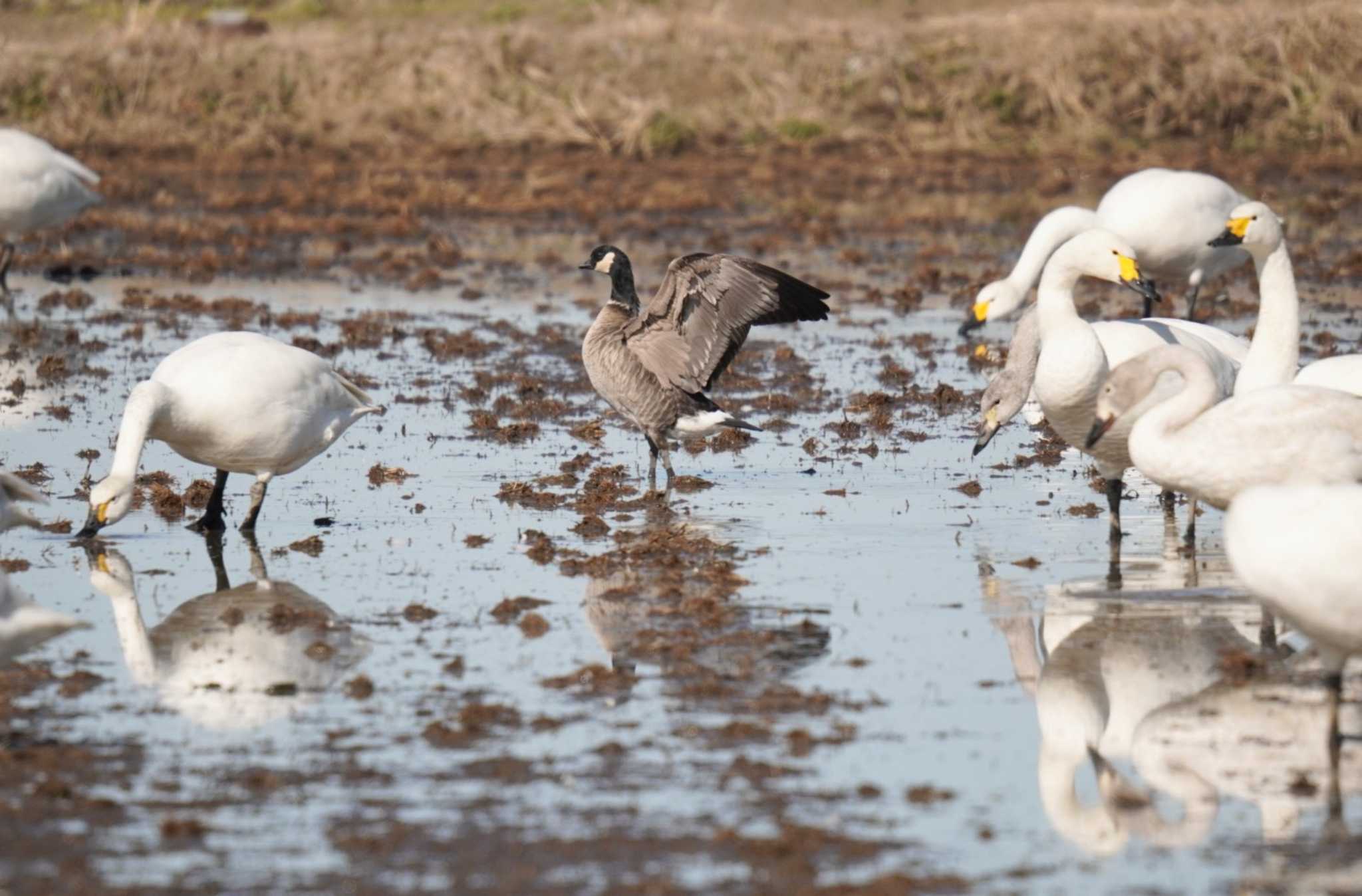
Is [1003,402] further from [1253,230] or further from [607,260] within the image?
[607,260]

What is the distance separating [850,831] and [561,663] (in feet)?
6.20

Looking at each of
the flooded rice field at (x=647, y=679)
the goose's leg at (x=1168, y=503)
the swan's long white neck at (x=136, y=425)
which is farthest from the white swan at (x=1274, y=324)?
the swan's long white neck at (x=136, y=425)

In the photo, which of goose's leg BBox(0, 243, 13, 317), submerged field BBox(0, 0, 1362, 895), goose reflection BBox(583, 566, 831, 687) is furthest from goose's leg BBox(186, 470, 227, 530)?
goose's leg BBox(0, 243, 13, 317)

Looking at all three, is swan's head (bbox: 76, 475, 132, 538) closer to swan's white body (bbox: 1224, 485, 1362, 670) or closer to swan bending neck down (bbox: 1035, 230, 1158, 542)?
swan bending neck down (bbox: 1035, 230, 1158, 542)

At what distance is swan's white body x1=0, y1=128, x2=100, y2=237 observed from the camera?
648 inches

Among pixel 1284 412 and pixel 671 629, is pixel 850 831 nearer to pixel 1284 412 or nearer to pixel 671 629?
pixel 671 629

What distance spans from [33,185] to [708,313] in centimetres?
863

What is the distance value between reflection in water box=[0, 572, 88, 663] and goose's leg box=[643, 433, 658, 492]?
4.43 meters

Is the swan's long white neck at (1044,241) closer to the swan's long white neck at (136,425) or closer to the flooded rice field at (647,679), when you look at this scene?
the flooded rice field at (647,679)

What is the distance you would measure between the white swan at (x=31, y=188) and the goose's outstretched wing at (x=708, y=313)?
27.1ft

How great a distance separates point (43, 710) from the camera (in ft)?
20.4

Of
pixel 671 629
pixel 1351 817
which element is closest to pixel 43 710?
pixel 671 629

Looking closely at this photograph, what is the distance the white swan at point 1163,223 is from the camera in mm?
12891

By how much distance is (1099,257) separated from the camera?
8.84m
